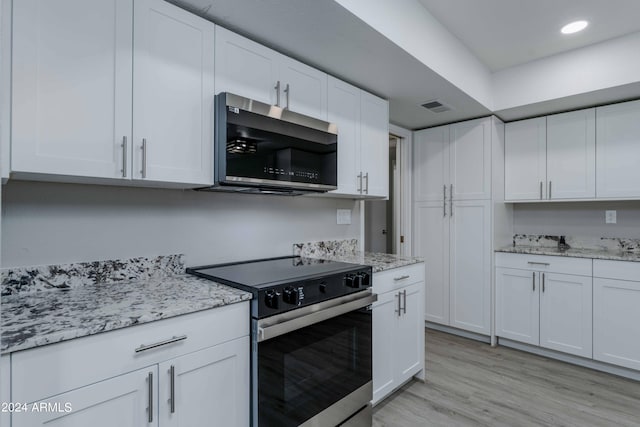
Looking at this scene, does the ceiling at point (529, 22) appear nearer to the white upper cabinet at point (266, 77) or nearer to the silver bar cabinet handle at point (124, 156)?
the white upper cabinet at point (266, 77)

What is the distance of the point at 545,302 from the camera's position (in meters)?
3.03

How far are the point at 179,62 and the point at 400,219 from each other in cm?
287

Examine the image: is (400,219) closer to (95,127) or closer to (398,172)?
(398,172)

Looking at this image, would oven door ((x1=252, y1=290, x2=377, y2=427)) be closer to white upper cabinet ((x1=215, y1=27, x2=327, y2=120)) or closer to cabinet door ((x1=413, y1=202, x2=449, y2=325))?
white upper cabinet ((x1=215, y1=27, x2=327, y2=120))

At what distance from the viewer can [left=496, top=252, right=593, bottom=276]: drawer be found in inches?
111

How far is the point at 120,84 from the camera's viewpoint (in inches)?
54.0

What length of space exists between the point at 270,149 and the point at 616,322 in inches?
117

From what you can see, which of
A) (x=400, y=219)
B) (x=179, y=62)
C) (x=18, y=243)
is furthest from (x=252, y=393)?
(x=400, y=219)

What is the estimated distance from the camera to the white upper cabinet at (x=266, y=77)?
5.67 feet

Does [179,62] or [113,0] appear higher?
[113,0]

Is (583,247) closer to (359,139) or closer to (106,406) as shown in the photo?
(359,139)

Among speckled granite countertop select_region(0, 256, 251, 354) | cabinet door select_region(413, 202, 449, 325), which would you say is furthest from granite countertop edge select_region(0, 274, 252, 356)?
cabinet door select_region(413, 202, 449, 325)

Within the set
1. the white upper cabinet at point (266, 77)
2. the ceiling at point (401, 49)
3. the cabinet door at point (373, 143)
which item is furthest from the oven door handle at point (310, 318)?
the ceiling at point (401, 49)

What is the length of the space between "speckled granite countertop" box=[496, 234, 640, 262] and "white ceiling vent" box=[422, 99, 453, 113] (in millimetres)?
1428
